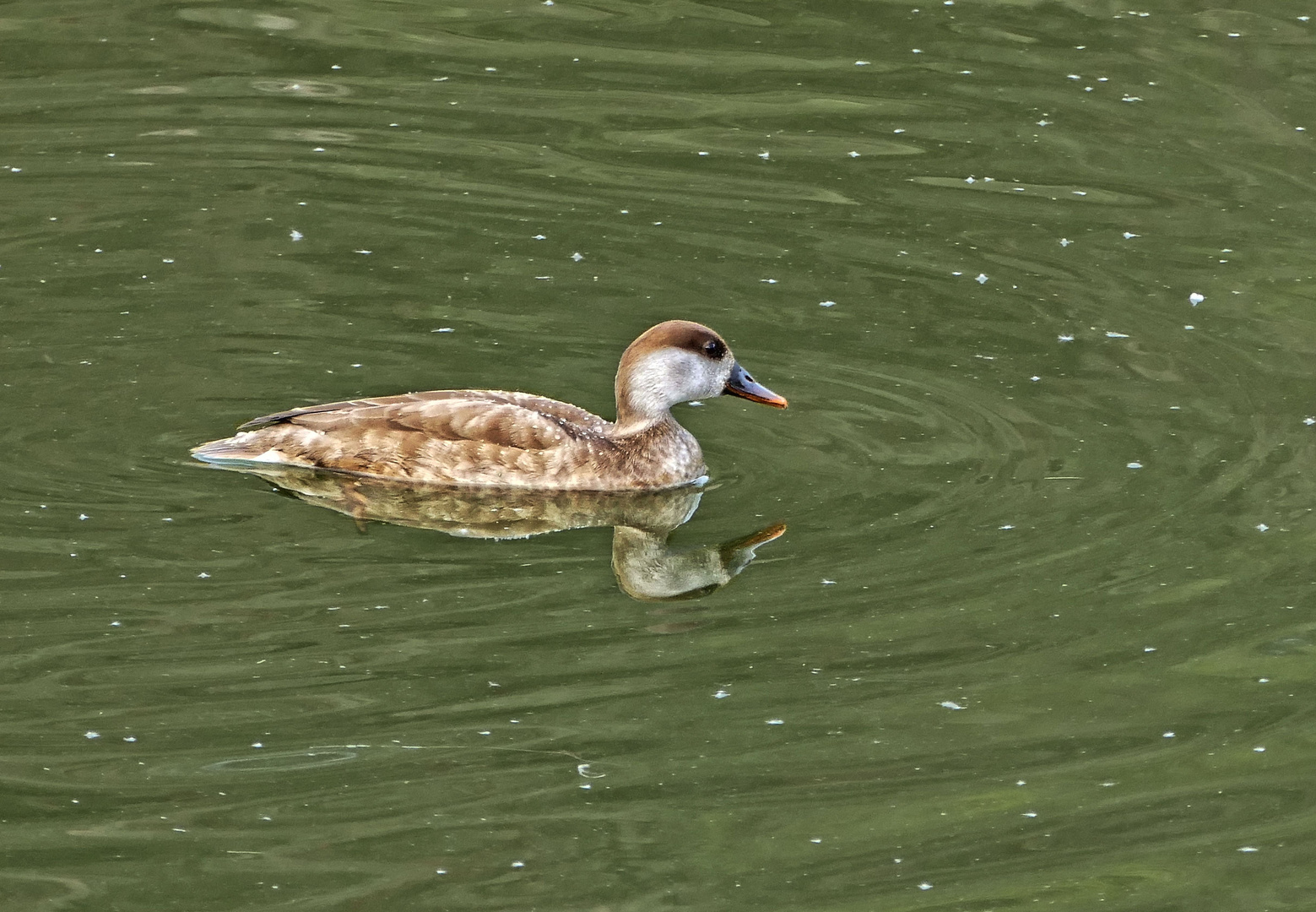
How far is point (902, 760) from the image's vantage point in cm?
740

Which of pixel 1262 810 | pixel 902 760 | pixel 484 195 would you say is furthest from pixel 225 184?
pixel 1262 810

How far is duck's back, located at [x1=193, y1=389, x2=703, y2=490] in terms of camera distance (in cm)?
1002

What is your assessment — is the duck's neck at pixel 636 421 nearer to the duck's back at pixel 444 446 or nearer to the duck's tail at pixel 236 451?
the duck's back at pixel 444 446

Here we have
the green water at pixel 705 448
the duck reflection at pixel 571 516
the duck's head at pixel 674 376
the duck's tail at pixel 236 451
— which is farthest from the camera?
the duck's head at pixel 674 376

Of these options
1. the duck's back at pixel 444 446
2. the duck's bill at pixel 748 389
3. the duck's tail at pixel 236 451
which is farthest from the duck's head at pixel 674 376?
the duck's tail at pixel 236 451

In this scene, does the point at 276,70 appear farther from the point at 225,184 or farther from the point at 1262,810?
the point at 1262,810

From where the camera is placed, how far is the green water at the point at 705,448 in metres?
6.94

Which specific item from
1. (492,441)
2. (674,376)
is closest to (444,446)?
(492,441)

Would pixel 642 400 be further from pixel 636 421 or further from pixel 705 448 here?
pixel 705 448

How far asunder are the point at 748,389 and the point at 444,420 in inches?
61.3

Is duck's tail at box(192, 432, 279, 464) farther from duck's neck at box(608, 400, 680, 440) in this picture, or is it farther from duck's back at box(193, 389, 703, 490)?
duck's neck at box(608, 400, 680, 440)

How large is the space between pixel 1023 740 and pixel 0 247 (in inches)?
301

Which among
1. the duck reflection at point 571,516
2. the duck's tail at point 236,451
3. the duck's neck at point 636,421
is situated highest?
the duck's neck at point 636,421

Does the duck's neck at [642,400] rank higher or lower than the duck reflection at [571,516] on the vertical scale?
higher
